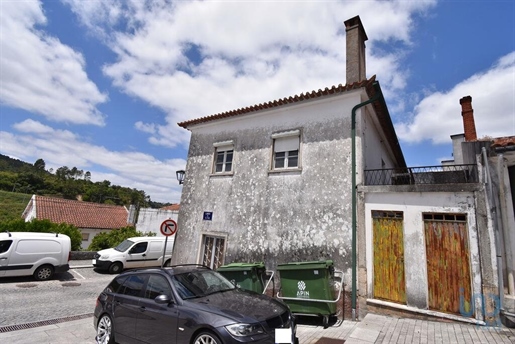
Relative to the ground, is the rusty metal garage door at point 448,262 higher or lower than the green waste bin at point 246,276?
higher

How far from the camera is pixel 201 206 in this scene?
33.9 feet

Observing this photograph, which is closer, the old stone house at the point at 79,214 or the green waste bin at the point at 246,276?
the green waste bin at the point at 246,276

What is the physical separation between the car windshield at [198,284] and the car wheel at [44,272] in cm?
1041

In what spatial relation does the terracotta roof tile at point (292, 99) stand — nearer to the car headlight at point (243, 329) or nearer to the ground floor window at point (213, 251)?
the ground floor window at point (213, 251)

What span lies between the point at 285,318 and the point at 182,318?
65.1 inches

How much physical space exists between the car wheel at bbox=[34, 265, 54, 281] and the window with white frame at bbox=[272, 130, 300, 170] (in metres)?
11.1

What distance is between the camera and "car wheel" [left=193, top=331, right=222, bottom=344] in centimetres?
369

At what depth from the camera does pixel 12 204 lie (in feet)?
184

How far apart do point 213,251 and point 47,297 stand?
232 inches

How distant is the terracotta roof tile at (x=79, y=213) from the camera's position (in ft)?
91.2

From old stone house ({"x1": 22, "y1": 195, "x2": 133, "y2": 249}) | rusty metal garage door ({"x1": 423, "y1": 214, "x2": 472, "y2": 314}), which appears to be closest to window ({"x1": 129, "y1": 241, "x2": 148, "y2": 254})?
rusty metal garage door ({"x1": 423, "y1": 214, "x2": 472, "y2": 314})

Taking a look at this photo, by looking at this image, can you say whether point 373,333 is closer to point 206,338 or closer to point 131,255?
point 206,338

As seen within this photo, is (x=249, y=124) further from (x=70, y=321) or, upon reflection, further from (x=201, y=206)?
(x=70, y=321)

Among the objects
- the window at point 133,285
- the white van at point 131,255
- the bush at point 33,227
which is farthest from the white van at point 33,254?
the window at point 133,285
